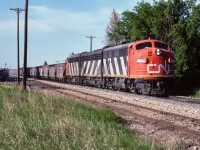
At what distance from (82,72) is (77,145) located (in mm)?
30149

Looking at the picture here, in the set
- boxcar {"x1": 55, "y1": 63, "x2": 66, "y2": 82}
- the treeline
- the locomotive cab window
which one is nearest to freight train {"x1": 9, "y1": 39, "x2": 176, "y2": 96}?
the locomotive cab window

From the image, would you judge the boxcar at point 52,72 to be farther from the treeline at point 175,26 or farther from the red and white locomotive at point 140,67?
the red and white locomotive at point 140,67

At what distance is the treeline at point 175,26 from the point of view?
30.0 m

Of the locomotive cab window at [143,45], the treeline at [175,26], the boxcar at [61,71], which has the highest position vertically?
the treeline at [175,26]

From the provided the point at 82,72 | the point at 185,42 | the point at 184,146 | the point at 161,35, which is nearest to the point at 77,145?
the point at 184,146

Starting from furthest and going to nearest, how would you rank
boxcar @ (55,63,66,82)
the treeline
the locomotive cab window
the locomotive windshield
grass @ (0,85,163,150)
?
boxcar @ (55,63,66,82)
the treeline
the locomotive windshield
the locomotive cab window
grass @ (0,85,163,150)

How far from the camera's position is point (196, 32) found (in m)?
30.4

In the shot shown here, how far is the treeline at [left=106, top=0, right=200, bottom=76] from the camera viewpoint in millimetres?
30047

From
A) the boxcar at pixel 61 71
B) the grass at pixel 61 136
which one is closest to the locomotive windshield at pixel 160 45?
the grass at pixel 61 136

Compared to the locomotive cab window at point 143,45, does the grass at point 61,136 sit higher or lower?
lower

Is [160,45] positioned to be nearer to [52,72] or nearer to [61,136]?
[61,136]

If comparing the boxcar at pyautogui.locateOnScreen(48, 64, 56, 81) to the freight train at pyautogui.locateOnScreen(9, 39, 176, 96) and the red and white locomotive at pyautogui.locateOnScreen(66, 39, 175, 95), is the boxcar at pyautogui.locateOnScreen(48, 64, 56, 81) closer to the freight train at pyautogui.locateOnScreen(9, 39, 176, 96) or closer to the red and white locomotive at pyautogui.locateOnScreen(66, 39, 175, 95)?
the freight train at pyautogui.locateOnScreen(9, 39, 176, 96)

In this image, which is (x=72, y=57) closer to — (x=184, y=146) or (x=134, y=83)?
(x=134, y=83)

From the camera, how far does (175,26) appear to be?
30641 millimetres
